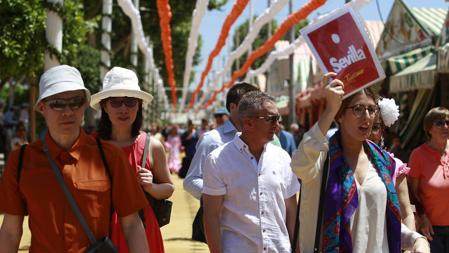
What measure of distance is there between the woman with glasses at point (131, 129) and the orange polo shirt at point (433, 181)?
217cm

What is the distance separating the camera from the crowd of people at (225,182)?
11.3 ft

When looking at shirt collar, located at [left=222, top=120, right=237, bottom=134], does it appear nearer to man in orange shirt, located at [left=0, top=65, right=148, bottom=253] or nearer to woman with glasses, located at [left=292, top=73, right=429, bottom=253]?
woman with glasses, located at [left=292, top=73, right=429, bottom=253]

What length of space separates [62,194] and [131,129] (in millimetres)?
1682

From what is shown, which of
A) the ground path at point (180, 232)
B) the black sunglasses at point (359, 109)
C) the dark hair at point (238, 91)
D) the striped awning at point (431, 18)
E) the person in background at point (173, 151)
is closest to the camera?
the black sunglasses at point (359, 109)

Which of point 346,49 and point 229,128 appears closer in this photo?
point 346,49

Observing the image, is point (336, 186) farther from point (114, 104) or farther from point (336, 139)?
point (114, 104)

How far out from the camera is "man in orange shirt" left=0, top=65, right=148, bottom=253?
341cm

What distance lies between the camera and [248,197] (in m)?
4.45

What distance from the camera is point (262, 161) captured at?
4551 millimetres

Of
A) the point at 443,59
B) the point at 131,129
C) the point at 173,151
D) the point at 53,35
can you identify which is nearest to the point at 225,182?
the point at 131,129

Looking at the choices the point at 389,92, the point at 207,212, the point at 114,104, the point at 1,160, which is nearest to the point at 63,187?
the point at 207,212

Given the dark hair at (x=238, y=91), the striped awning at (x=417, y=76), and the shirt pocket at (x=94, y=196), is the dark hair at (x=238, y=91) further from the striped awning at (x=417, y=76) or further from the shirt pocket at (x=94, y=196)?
the striped awning at (x=417, y=76)

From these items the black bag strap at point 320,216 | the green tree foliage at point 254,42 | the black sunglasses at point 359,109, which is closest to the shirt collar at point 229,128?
the black sunglasses at point 359,109

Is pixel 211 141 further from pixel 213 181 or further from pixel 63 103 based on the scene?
pixel 63 103
